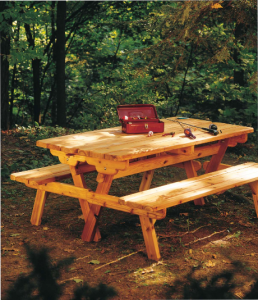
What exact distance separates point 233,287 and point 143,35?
824cm

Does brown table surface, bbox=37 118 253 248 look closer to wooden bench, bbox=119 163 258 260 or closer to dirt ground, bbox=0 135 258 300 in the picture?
wooden bench, bbox=119 163 258 260

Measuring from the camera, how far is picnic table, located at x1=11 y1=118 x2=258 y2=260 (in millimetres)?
3727

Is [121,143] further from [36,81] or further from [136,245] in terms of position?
[36,81]

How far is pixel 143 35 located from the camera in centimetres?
1053

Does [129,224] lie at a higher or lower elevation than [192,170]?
lower

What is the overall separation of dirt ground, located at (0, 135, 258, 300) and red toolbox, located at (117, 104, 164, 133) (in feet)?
3.51

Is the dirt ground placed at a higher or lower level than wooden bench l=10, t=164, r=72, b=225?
lower

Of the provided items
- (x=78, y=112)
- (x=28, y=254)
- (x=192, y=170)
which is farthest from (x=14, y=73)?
(x=28, y=254)

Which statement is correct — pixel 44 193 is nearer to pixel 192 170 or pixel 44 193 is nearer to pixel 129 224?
pixel 129 224

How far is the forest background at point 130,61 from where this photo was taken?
23.9 feet

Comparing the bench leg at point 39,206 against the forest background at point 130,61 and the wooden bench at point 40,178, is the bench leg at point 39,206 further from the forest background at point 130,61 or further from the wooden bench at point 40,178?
the forest background at point 130,61

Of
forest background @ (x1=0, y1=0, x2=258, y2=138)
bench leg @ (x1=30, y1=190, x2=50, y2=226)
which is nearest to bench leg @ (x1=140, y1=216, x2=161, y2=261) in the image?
bench leg @ (x1=30, y1=190, x2=50, y2=226)

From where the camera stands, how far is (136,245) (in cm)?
413

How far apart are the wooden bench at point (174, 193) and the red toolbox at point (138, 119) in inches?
29.5
